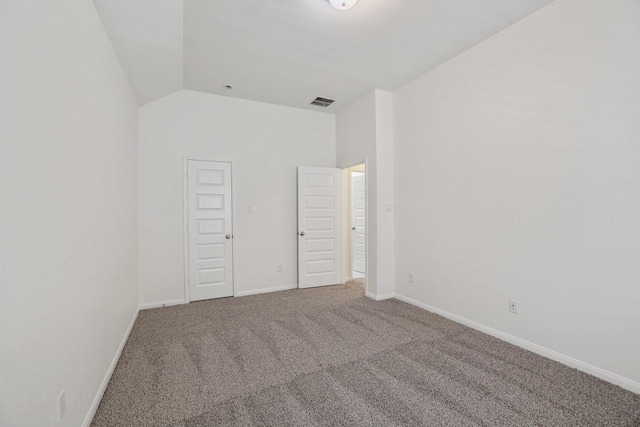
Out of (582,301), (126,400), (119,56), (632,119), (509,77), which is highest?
(119,56)

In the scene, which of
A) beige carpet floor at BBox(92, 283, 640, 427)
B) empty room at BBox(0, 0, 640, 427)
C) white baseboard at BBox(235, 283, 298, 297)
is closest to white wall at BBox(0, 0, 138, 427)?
empty room at BBox(0, 0, 640, 427)

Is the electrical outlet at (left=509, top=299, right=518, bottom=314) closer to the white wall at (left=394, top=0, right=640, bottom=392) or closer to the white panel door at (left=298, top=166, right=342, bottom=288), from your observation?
the white wall at (left=394, top=0, right=640, bottom=392)

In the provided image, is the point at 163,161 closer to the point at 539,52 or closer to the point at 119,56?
the point at 119,56

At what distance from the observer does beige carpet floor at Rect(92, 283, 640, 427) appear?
5.93ft

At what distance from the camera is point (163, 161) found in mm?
4000

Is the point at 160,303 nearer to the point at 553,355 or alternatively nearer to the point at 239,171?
the point at 239,171

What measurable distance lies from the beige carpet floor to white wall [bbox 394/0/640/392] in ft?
1.12

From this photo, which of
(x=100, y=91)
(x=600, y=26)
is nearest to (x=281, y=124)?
(x=100, y=91)

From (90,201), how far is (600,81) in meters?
3.73

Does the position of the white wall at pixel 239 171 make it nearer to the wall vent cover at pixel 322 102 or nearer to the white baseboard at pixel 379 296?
the wall vent cover at pixel 322 102

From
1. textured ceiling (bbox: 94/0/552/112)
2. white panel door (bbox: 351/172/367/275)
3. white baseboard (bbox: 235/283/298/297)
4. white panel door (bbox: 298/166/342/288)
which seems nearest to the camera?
textured ceiling (bbox: 94/0/552/112)

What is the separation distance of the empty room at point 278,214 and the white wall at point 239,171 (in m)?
0.03

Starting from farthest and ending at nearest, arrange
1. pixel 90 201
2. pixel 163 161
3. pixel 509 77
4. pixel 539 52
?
1. pixel 163 161
2. pixel 509 77
3. pixel 539 52
4. pixel 90 201

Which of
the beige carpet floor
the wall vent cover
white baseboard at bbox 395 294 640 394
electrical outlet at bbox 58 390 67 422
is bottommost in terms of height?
the beige carpet floor
